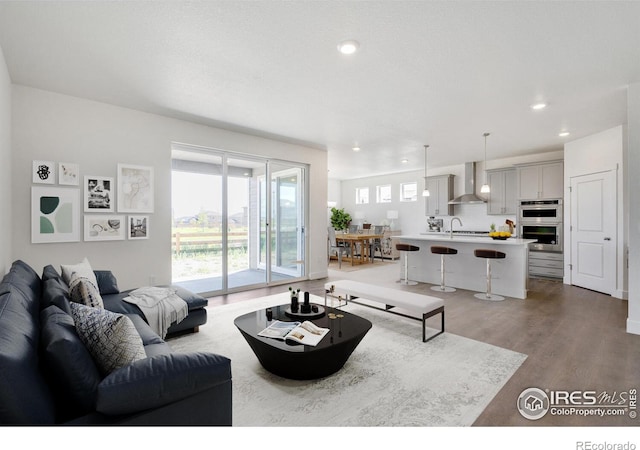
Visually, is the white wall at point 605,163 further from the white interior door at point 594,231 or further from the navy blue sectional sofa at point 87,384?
the navy blue sectional sofa at point 87,384

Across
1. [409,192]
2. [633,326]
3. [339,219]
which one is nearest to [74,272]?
[633,326]

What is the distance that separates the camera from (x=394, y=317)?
389 centimetres

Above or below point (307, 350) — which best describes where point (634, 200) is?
above

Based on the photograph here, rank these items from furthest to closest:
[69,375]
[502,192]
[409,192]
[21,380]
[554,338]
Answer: [409,192] → [502,192] → [554,338] → [69,375] → [21,380]

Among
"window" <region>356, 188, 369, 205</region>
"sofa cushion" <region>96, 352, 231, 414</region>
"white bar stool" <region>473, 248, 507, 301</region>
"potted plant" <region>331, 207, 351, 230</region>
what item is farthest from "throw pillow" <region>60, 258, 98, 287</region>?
"window" <region>356, 188, 369, 205</region>

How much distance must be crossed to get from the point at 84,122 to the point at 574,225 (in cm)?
793

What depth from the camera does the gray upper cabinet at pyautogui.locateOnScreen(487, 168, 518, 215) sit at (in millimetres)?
7023

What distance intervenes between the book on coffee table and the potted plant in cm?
785

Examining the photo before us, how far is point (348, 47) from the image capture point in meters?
2.62

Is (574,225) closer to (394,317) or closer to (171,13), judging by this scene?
(394,317)

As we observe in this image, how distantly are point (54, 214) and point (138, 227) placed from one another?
88 centimetres

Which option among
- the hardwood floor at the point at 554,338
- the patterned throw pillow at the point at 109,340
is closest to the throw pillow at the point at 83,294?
the patterned throw pillow at the point at 109,340

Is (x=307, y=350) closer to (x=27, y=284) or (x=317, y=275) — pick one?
(x=27, y=284)
